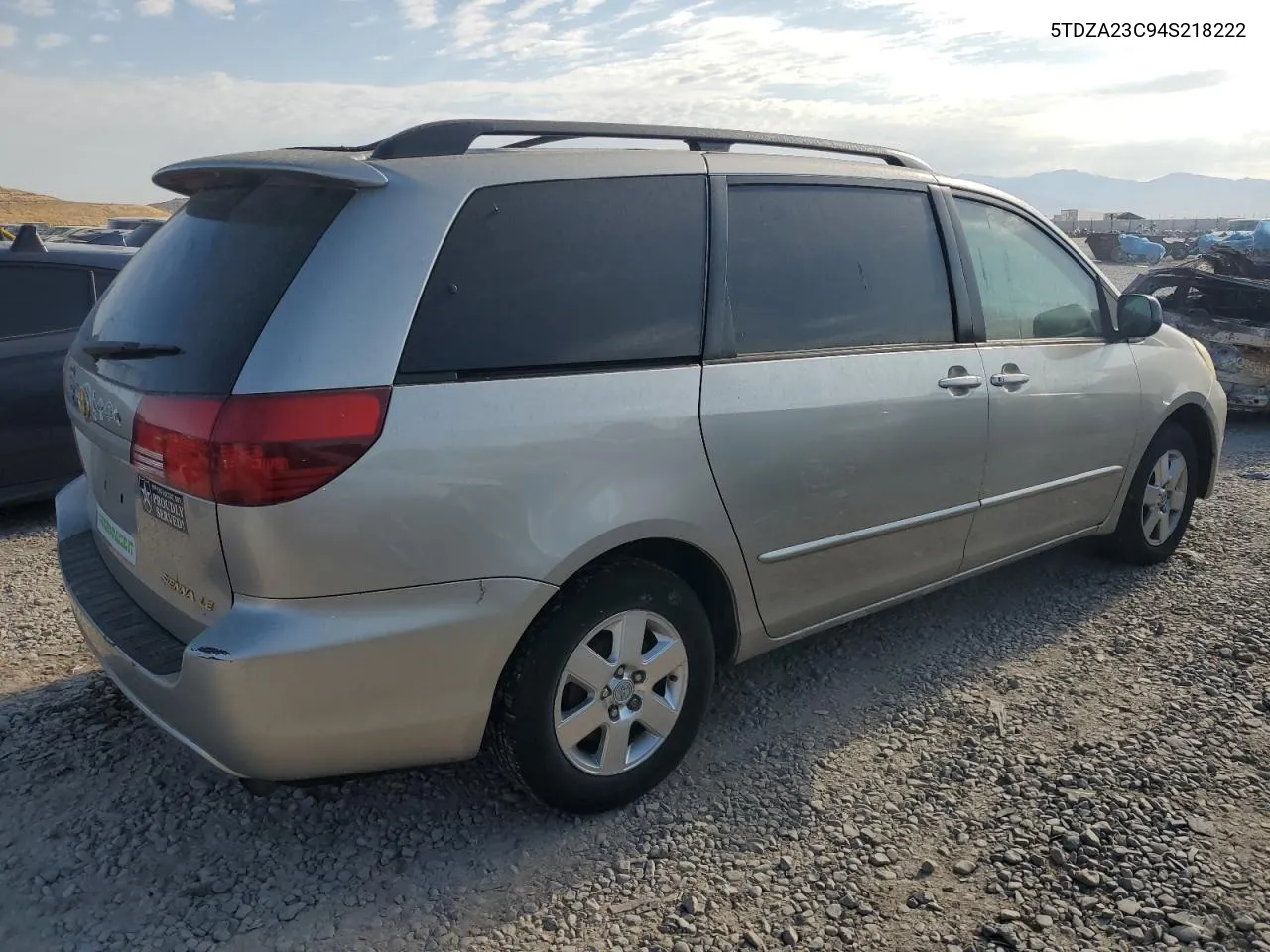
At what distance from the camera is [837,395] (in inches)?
123

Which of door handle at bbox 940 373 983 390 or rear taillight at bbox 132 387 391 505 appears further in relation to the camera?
door handle at bbox 940 373 983 390

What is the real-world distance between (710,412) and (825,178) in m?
1.06

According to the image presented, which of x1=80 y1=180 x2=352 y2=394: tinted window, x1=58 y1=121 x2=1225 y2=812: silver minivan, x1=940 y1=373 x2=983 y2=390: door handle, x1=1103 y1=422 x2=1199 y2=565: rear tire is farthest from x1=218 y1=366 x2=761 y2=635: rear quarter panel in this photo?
x1=1103 y1=422 x2=1199 y2=565: rear tire

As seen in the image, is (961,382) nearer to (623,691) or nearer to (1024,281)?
(1024,281)

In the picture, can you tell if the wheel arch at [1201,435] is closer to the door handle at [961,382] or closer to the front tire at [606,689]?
the door handle at [961,382]

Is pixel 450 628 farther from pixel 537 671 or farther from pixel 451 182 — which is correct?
pixel 451 182

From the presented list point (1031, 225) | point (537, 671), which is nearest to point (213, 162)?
point (537, 671)

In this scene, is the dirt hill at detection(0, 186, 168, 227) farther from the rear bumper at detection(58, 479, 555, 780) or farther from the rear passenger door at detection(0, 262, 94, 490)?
the rear bumper at detection(58, 479, 555, 780)

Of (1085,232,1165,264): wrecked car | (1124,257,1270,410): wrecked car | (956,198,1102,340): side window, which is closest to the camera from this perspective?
(956,198,1102,340): side window

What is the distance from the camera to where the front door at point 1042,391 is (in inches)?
148

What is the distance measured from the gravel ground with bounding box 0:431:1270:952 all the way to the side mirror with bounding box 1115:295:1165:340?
144 cm

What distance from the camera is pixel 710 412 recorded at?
279cm

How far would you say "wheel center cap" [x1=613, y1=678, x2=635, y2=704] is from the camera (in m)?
2.74

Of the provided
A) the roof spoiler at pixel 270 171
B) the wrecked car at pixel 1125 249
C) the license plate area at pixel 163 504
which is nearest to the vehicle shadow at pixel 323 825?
the license plate area at pixel 163 504
